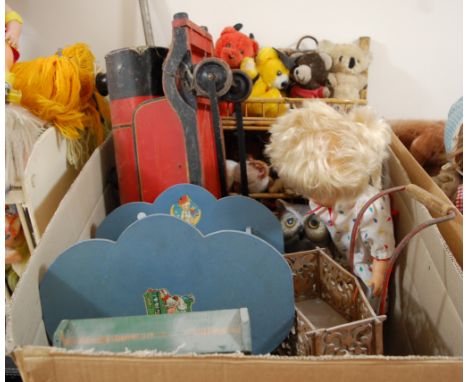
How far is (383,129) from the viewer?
0.76 m

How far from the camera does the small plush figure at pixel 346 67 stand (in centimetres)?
108

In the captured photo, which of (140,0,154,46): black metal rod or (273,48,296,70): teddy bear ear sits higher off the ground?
(140,0,154,46): black metal rod

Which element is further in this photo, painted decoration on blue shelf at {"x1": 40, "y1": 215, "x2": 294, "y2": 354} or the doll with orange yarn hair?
the doll with orange yarn hair

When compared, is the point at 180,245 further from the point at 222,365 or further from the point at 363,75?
the point at 363,75

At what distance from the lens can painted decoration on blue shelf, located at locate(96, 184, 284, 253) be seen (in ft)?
2.62

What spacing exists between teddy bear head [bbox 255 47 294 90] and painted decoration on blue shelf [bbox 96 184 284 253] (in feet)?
1.35

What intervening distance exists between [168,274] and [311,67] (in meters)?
0.71

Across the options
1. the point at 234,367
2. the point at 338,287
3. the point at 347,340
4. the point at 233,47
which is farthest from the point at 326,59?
the point at 234,367

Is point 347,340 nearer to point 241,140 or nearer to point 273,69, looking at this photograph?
point 241,140

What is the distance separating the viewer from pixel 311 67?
1.06 meters

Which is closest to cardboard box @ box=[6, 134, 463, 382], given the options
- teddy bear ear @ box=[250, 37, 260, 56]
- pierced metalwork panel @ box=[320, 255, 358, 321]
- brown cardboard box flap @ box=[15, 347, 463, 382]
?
brown cardboard box flap @ box=[15, 347, 463, 382]

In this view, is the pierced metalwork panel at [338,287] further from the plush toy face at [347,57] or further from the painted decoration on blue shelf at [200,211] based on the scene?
the plush toy face at [347,57]

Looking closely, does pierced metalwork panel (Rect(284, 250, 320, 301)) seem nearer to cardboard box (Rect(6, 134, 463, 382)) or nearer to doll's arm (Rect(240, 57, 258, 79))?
cardboard box (Rect(6, 134, 463, 382))

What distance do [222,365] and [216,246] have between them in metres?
0.20
